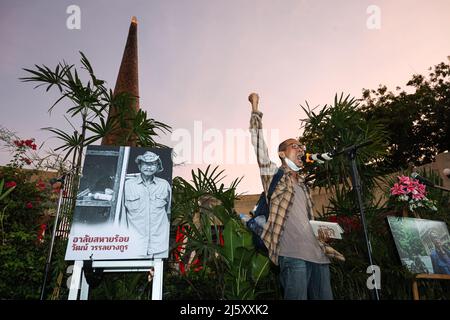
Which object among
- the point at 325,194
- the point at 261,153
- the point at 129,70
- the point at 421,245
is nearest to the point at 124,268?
the point at 261,153

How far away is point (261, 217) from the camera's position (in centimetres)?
253

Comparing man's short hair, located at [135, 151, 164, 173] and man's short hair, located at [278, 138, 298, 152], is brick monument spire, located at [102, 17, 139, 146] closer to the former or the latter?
man's short hair, located at [135, 151, 164, 173]

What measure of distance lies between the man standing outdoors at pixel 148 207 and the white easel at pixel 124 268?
8 cm

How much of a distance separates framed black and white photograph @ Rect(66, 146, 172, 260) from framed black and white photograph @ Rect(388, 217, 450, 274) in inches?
95.6

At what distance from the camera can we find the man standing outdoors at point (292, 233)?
223cm

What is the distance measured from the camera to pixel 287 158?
2.73 meters

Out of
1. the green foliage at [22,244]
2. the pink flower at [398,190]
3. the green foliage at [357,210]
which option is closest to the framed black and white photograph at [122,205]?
the green foliage at [22,244]

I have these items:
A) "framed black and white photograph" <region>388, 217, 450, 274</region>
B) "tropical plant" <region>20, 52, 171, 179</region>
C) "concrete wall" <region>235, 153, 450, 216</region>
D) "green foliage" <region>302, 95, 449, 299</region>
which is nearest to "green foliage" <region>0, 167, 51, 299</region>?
"tropical plant" <region>20, 52, 171, 179</region>

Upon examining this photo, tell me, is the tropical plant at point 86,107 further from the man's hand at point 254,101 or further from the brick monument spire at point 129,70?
the brick monument spire at point 129,70

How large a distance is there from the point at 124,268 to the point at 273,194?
4.30ft

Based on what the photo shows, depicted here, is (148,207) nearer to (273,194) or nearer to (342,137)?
(273,194)
